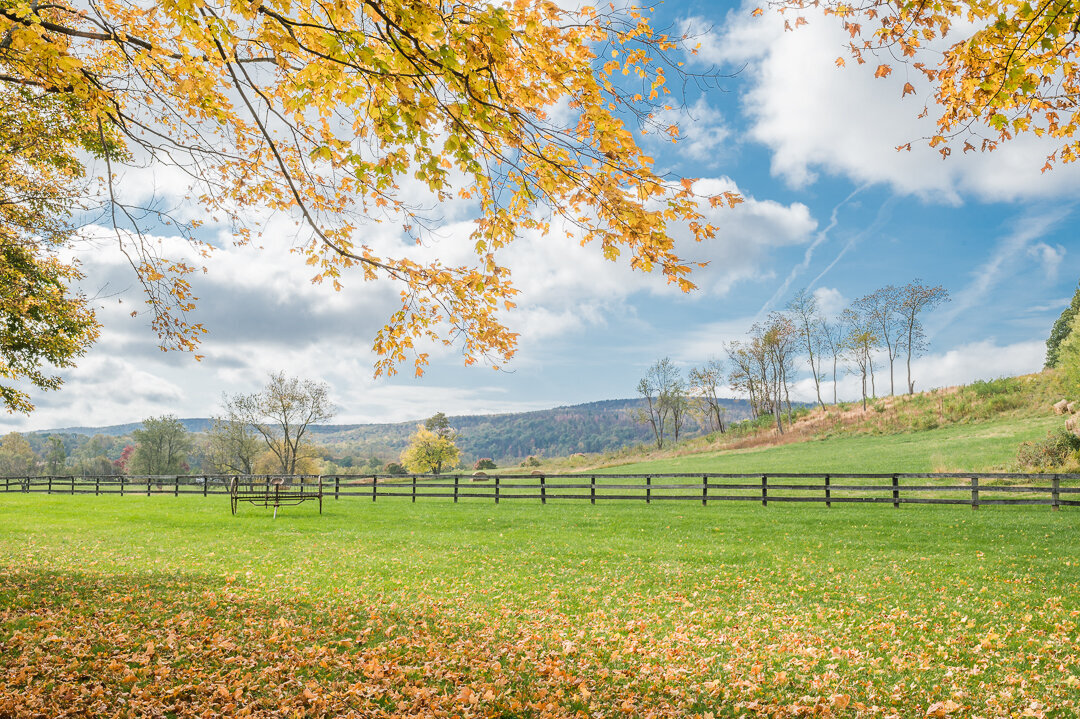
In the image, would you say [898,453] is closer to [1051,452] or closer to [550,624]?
[1051,452]

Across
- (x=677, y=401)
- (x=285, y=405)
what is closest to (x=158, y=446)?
(x=285, y=405)

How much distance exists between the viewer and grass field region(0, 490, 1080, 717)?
4441mm

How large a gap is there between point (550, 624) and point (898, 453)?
1201 inches

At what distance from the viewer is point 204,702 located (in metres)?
4.25

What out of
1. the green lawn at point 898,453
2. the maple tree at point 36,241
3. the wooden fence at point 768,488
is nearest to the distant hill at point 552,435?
the green lawn at point 898,453

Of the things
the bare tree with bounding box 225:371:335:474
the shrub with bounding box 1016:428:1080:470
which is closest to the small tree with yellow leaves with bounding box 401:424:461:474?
the bare tree with bounding box 225:371:335:474

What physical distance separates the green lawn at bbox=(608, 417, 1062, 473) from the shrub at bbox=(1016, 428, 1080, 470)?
0.91 metres

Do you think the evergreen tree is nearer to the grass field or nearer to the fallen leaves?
the grass field

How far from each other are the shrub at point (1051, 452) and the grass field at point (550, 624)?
10049 millimetres

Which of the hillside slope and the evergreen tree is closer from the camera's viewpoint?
the hillside slope

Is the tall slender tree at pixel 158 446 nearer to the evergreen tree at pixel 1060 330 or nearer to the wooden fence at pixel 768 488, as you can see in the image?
the wooden fence at pixel 768 488

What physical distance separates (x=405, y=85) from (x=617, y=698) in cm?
516

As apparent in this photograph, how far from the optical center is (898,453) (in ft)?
98.8

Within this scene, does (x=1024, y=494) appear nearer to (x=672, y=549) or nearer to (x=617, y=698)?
(x=672, y=549)
